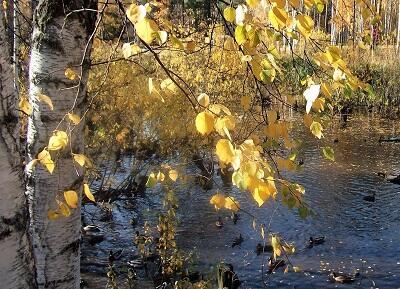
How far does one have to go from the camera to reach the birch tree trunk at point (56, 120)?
2277 mm

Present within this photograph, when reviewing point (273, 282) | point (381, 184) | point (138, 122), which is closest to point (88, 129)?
point (138, 122)

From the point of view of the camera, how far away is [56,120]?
91.6 inches

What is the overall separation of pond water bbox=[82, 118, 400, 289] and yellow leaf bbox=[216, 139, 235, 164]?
154 inches

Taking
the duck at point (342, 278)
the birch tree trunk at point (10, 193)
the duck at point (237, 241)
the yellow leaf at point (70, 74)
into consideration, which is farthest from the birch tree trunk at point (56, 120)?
the duck at point (237, 241)

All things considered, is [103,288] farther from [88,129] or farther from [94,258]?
[88,129]

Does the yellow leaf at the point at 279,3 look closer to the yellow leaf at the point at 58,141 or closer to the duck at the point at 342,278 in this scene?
the yellow leaf at the point at 58,141

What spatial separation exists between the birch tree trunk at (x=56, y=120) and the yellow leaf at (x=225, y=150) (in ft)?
3.28

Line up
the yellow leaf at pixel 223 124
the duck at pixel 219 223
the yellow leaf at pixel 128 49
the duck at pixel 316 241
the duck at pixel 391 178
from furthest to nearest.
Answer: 1. the duck at pixel 391 178
2. the duck at pixel 219 223
3. the duck at pixel 316 241
4. the yellow leaf at pixel 128 49
5. the yellow leaf at pixel 223 124

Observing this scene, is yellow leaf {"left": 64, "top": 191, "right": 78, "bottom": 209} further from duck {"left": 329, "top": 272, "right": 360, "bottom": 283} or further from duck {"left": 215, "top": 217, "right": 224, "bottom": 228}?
duck {"left": 215, "top": 217, "right": 224, "bottom": 228}

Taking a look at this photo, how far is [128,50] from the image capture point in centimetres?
166

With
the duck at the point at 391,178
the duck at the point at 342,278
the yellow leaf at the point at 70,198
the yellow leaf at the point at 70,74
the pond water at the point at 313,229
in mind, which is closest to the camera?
the yellow leaf at the point at 70,198

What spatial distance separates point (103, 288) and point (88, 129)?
101 inches

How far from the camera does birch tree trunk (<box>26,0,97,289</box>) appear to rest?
2277 mm

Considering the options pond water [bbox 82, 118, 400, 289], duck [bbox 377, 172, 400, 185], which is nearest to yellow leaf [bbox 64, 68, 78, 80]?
pond water [bbox 82, 118, 400, 289]
